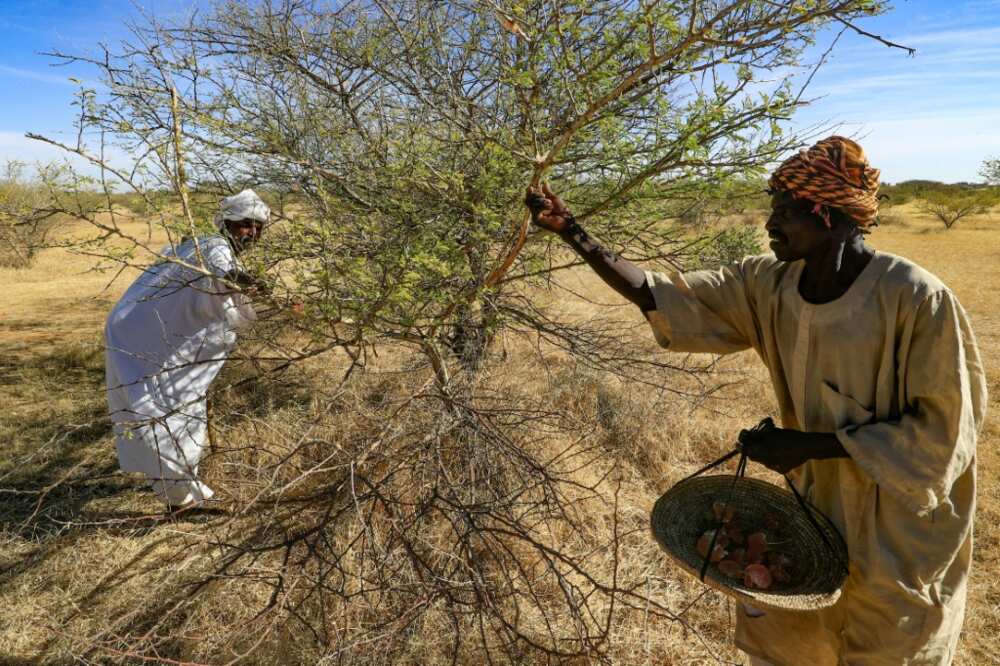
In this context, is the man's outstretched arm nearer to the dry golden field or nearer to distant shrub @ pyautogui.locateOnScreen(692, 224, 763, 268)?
the dry golden field

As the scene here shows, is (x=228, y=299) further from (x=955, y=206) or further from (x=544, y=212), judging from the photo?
(x=955, y=206)

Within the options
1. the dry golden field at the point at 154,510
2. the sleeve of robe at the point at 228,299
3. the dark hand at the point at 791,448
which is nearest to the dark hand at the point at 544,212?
the dark hand at the point at 791,448

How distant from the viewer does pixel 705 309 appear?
1.80 metres

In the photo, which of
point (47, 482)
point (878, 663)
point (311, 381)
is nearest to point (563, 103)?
point (878, 663)

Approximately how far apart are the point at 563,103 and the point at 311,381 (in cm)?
338

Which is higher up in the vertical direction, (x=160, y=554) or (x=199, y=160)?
(x=199, y=160)

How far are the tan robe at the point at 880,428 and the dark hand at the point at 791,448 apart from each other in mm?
49

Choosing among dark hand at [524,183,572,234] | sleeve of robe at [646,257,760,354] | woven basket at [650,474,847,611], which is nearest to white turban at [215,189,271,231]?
dark hand at [524,183,572,234]

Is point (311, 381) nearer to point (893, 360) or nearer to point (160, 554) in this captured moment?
point (160, 554)

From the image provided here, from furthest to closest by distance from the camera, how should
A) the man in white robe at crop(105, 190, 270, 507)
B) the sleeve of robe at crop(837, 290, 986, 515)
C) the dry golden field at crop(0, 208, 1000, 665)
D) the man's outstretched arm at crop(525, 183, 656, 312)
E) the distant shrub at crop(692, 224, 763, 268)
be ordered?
the man in white robe at crop(105, 190, 270, 507)
the distant shrub at crop(692, 224, 763, 268)
the dry golden field at crop(0, 208, 1000, 665)
the man's outstretched arm at crop(525, 183, 656, 312)
the sleeve of robe at crop(837, 290, 986, 515)

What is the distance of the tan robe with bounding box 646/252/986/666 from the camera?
139cm

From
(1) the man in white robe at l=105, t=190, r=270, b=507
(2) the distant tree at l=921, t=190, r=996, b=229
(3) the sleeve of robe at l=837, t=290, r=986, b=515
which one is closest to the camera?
(3) the sleeve of robe at l=837, t=290, r=986, b=515

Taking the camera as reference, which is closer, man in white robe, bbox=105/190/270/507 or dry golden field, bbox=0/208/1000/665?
dry golden field, bbox=0/208/1000/665

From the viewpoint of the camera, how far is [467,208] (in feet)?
9.48
